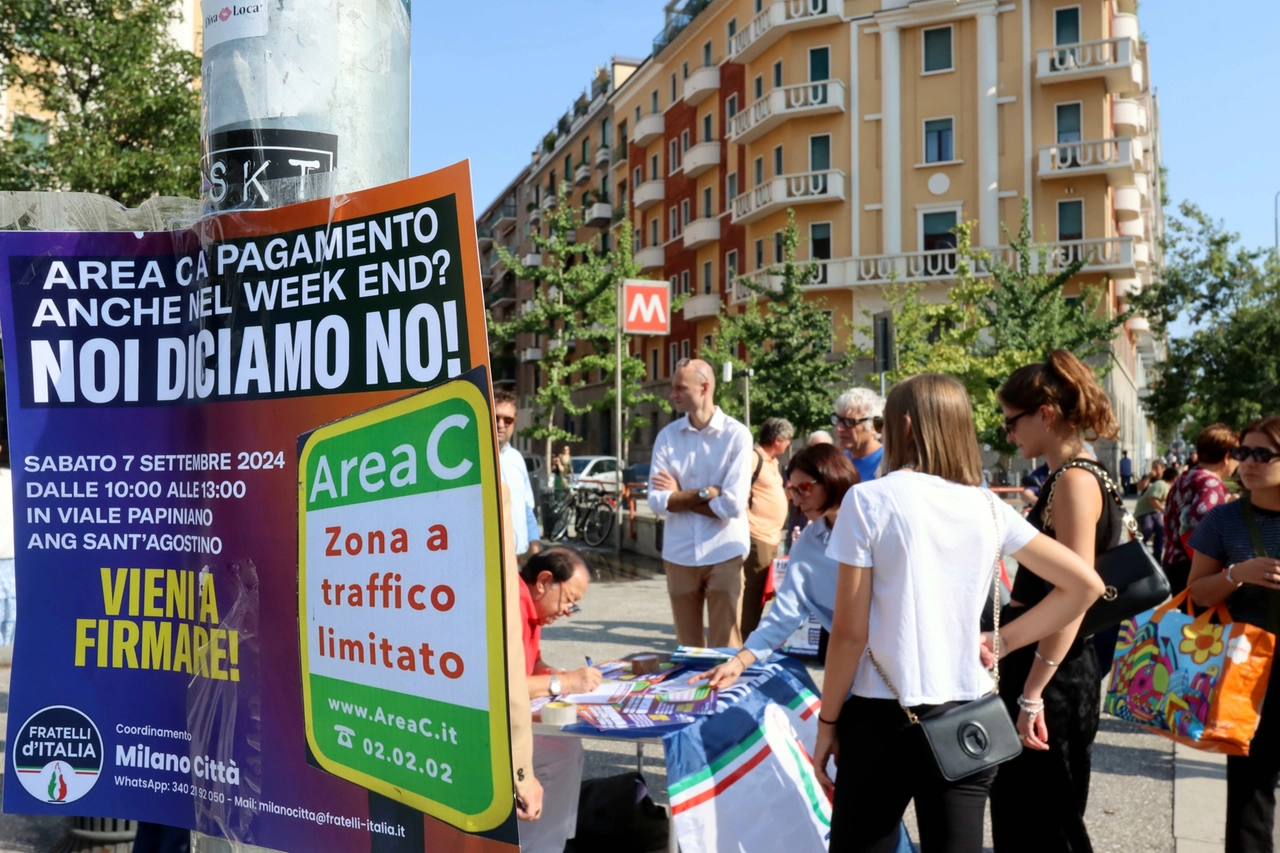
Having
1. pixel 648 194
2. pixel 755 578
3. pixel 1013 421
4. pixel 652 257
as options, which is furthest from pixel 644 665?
pixel 648 194

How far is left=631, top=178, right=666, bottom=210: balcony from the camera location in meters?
49.0

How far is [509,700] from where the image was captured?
1915mm

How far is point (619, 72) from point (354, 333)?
60730 mm

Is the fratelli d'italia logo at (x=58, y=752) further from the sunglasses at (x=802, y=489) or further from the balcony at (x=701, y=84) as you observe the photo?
the balcony at (x=701, y=84)

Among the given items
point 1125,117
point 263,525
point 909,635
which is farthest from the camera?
point 1125,117

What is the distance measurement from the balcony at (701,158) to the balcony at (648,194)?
3572 mm

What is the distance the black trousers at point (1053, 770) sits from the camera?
10.6ft

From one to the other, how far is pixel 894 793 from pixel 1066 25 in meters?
36.3

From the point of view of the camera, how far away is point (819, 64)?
123 ft

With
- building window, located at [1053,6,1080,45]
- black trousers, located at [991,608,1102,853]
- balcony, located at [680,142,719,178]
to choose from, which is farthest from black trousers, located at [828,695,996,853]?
balcony, located at [680,142,719,178]

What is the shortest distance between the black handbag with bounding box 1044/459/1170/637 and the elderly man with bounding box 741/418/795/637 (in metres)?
4.10

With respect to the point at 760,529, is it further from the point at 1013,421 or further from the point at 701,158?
the point at 701,158

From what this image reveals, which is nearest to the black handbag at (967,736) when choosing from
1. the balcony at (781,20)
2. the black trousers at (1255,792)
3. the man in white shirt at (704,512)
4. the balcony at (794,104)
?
the black trousers at (1255,792)

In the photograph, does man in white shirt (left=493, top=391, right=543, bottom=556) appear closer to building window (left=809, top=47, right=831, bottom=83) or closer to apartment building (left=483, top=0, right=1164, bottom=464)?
Answer: apartment building (left=483, top=0, right=1164, bottom=464)
